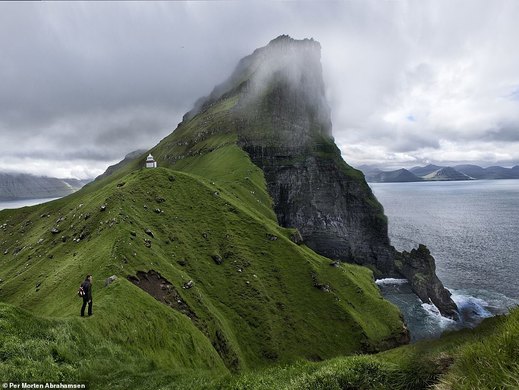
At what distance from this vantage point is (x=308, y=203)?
542 ft

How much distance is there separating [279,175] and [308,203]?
20151 millimetres

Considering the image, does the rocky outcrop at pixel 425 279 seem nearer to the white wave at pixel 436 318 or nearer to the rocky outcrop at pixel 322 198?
the rocky outcrop at pixel 322 198

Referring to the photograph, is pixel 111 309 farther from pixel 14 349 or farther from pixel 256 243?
pixel 256 243

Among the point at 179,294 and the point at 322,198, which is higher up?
the point at 322,198

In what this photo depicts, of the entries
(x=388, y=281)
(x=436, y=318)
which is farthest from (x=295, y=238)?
(x=388, y=281)

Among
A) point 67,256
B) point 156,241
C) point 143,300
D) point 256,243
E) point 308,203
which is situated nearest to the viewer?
point 143,300

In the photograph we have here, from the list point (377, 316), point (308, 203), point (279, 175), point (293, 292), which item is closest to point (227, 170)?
point (279, 175)

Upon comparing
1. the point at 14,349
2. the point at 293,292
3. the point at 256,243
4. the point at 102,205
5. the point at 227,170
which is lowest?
the point at 293,292

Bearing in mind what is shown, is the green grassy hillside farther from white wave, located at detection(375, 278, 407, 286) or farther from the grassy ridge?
white wave, located at detection(375, 278, 407, 286)

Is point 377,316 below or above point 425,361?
below

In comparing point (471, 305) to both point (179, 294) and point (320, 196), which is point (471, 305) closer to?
point (320, 196)

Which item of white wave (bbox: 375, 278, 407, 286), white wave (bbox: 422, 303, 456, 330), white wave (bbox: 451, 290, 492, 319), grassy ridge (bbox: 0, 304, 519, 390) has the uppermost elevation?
grassy ridge (bbox: 0, 304, 519, 390)

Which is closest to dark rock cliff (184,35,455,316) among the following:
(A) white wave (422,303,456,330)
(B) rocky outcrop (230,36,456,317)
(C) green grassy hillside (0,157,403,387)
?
(B) rocky outcrop (230,36,456,317)

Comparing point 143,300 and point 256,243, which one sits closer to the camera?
point 143,300
